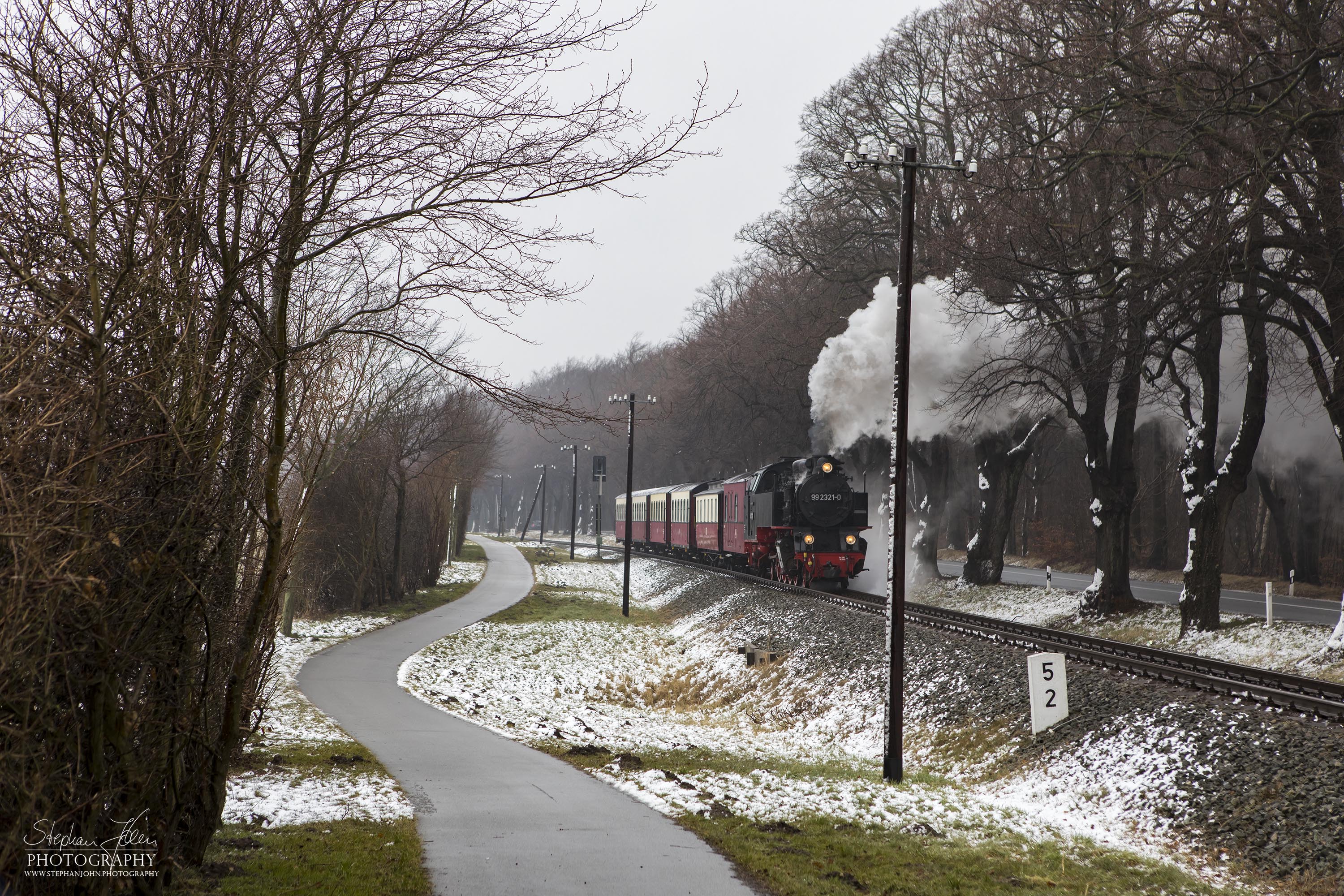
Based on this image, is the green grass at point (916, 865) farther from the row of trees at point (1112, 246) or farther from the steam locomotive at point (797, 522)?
the steam locomotive at point (797, 522)

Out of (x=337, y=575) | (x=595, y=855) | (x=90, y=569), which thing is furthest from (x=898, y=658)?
(x=337, y=575)

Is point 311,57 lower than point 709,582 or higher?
higher

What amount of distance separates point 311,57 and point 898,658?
9.13 meters

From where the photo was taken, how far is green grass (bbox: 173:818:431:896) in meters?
6.54

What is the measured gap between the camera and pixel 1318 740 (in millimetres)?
9742

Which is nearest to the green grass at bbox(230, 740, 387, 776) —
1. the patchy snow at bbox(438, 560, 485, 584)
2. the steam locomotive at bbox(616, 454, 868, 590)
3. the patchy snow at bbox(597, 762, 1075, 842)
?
the patchy snow at bbox(597, 762, 1075, 842)

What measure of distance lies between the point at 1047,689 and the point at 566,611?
A: 21.6 meters

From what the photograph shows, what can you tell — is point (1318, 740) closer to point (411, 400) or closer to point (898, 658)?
→ point (898, 658)

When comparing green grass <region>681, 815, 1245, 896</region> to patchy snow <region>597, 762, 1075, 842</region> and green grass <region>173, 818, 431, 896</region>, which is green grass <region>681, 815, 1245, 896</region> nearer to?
patchy snow <region>597, 762, 1075, 842</region>

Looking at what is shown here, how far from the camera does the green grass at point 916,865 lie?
7336mm

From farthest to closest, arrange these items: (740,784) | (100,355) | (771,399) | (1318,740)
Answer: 1. (771,399)
2. (740,784)
3. (1318,740)
4. (100,355)

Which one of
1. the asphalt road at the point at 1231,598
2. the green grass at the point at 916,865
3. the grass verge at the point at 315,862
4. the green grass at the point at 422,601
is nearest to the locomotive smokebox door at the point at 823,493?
the asphalt road at the point at 1231,598

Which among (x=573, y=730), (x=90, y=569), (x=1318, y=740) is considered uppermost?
(x=90, y=569)

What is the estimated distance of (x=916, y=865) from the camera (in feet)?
26.0
